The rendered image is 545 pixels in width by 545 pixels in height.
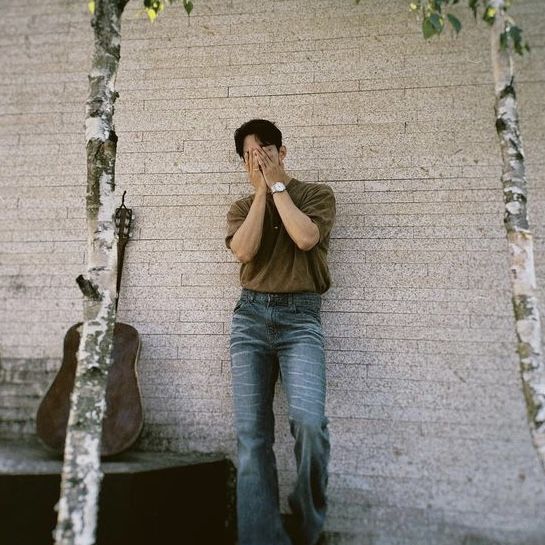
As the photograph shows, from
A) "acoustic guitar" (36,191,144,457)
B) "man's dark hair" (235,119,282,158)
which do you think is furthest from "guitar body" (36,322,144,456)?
"man's dark hair" (235,119,282,158)

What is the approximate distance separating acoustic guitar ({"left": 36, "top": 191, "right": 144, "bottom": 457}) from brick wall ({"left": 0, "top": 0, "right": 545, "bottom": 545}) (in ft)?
0.56

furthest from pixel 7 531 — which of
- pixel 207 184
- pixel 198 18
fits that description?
pixel 198 18

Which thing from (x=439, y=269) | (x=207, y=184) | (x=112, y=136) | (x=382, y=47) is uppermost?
(x=382, y=47)

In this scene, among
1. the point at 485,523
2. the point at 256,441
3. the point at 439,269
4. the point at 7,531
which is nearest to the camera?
the point at 7,531

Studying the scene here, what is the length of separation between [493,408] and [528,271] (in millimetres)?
1178

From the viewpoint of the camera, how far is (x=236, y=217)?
9.91ft

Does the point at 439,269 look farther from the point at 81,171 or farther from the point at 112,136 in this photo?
the point at 81,171

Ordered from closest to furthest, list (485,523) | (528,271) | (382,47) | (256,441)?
(528,271) < (256,441) < (485,523) < (382,47)

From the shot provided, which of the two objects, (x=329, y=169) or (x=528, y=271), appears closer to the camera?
→ (x=528, y=271)

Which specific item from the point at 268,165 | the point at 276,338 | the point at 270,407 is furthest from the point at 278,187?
the point at 270,407

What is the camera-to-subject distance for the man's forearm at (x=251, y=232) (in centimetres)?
279

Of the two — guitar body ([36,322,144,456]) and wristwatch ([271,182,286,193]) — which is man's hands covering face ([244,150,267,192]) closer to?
wristwatch ([271,182,286,193])

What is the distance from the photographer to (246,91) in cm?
351

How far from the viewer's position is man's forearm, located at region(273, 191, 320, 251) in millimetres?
2725
